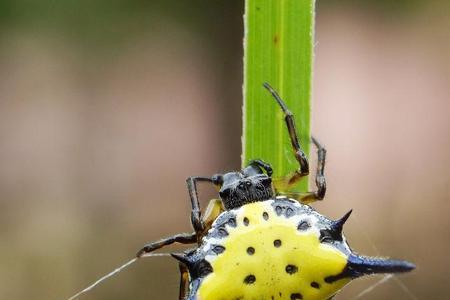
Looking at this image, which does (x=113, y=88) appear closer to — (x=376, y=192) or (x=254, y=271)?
(x=376, y=192)

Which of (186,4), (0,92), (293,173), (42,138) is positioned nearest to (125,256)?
(42,138)

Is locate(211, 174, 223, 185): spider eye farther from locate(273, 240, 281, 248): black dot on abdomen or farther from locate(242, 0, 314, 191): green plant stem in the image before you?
locate(273, 240, 281, 248): black dot on abdomen

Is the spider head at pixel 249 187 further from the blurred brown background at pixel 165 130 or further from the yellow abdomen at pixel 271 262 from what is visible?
the blurred brown background at pixel 165 130

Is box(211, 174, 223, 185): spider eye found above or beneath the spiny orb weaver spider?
above

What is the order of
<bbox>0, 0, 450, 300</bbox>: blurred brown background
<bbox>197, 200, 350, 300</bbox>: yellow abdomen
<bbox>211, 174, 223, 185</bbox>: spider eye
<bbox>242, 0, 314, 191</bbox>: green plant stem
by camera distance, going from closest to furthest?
<bbox>197, 200, 350, 300</bbox>: yellow abdomen < <bbox>242, 0, 314, 191</bbox>: green plant stem < <bbox>211, 174, 223, 185</bbox>: spider eye < <bbox>0, 0, 450, 300</bbox>: blurred brown background

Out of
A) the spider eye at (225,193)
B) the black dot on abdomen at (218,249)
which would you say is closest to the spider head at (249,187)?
the spider eye at (225,193)

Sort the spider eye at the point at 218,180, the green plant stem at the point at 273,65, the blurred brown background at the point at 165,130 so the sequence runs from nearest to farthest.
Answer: the green plant stem at the point at 273,65
the spider eye at the point at 218,180
the blurred brown background at the point at 165,130

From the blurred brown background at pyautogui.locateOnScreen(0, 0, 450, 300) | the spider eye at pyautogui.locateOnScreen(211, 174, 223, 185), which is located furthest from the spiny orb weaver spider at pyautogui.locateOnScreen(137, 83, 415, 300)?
the blurred brown background at pyautogui.locateOnScreen(0, 0, 450, 300)
